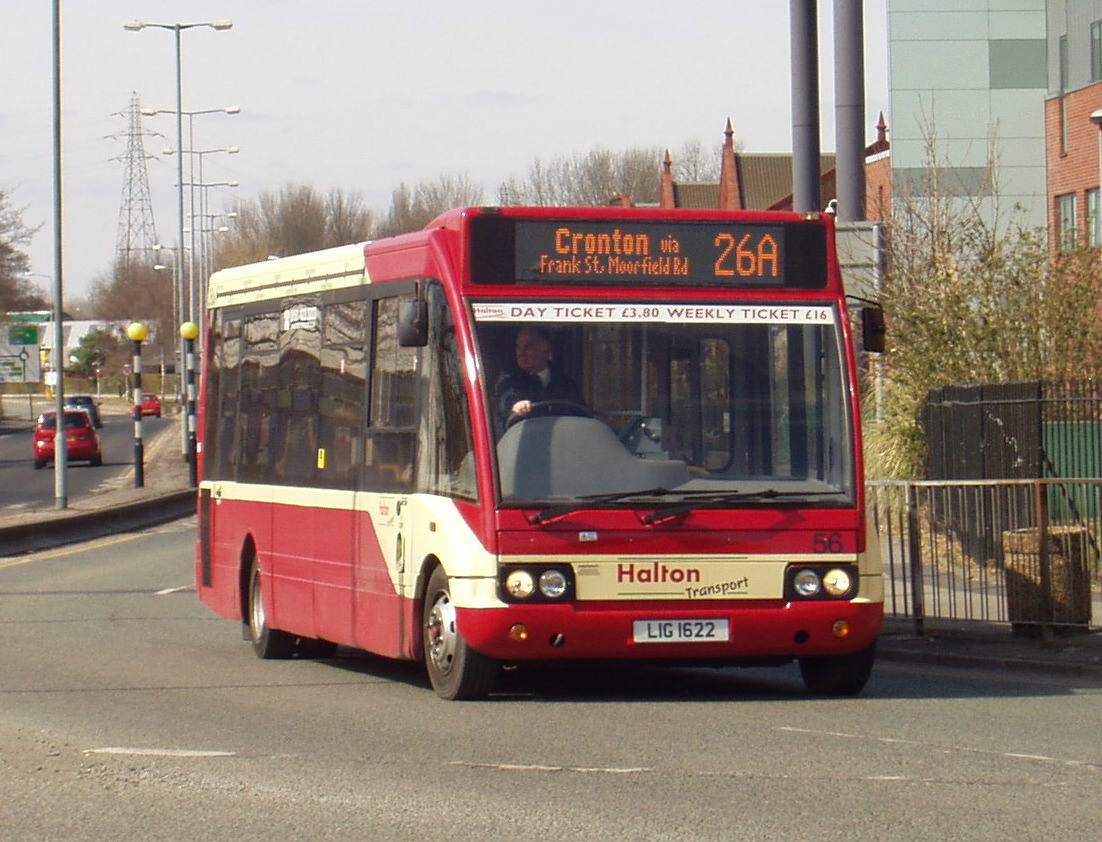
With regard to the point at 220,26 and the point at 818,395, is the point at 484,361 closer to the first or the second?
the point at 818,395

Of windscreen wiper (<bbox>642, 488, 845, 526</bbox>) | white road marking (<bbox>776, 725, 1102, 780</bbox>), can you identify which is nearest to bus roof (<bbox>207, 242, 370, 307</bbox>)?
windscreen wiper (<bbox>642, 488, 845, 526</bbox>)

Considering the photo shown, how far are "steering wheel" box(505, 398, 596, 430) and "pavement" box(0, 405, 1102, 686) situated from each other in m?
3.81

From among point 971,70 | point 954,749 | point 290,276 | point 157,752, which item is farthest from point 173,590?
point 971,70

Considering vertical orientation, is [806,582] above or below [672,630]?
above

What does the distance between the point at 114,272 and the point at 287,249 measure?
6428 cm

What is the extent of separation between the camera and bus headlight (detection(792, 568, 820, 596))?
995cm

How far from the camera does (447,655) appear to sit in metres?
10.1

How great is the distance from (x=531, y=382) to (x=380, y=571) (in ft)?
5.65

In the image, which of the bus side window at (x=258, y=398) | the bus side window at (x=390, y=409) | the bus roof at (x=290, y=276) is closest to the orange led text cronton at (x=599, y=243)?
the bus side window at (x=390, y=409)

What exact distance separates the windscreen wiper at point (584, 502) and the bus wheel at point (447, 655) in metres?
0.67

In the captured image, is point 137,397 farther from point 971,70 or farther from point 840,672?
point 840,672

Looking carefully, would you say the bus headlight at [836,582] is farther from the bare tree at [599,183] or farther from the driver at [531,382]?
the bare tree at [599,183]

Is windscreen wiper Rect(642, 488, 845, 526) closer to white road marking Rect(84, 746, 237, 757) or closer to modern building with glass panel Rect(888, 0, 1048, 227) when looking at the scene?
white road marking Rect(84, 746, 237, 757)

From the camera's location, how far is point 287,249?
88438mm
